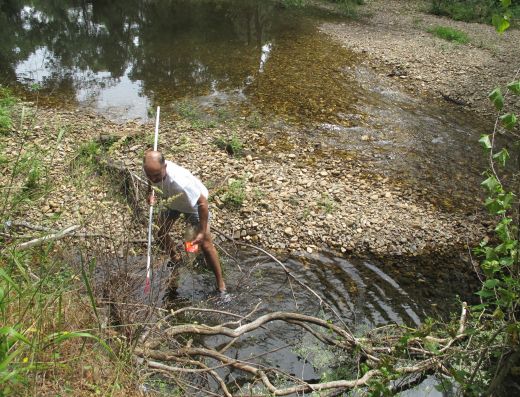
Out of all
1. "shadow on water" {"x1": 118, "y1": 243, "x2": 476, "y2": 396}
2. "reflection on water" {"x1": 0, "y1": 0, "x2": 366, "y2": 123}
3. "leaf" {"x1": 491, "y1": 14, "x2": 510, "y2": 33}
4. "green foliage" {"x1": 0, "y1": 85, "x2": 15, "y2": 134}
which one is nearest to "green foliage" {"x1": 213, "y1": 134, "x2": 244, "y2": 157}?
"reflection on water" {"x1": 0, "y1": 0, "x2": 366, "y2": 123}

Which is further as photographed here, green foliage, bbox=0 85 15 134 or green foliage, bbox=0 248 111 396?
green foliage, bbox=0 85 15 134

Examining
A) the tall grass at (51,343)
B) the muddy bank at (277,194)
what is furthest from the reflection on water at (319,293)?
the tall grass at (51,343)

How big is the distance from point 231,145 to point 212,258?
3.17m

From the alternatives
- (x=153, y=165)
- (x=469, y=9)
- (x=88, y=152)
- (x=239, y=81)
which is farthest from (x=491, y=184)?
(x=469, y=9)

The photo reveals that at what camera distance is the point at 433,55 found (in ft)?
43.4

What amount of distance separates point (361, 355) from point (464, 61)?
11.5m

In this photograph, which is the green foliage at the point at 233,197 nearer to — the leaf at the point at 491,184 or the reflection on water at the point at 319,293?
the reflection on water at the point at 319,293

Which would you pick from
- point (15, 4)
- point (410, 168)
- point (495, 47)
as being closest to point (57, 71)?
point (15, 4)

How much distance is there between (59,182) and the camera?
5930 mm

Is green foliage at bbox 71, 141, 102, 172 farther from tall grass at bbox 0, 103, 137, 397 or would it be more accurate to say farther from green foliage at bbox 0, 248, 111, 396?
green foliage at bbox 0, 248, 111, 396

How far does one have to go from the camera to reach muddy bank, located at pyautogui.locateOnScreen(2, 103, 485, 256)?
589cm

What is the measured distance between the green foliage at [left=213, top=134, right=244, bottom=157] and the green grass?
10.3 m

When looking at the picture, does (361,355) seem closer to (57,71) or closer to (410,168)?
(410,168)

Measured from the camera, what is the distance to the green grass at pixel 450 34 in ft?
48.1
